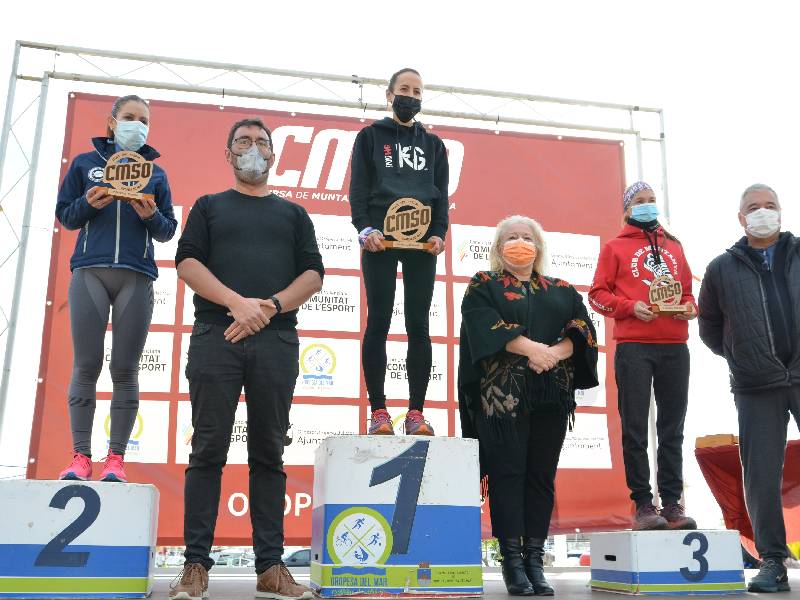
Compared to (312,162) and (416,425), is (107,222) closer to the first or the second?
(416,425)

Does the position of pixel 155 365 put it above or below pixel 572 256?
below

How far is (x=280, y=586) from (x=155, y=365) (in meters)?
2.78

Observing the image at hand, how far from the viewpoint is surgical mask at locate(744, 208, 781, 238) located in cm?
308

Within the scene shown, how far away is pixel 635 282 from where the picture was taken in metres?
3.18

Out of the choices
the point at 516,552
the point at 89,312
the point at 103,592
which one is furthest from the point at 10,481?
the point at 516,552

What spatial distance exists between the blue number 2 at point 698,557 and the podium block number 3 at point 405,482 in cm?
109

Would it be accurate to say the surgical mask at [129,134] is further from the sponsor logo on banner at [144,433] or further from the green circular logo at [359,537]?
the sponsor logo on banner at [144,433]

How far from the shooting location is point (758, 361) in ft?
9.63

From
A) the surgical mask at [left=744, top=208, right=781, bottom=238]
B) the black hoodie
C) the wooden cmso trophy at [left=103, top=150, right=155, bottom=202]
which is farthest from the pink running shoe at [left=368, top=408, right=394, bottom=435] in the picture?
the surgical mask at [left=744, top=208, right=781, bottom=238]

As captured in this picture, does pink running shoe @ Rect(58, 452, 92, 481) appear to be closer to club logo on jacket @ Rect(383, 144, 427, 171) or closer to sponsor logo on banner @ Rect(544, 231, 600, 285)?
club logo on jacket @ Rect(383, 144, 427, 171)

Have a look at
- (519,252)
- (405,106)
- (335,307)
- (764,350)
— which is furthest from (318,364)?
(764,350)

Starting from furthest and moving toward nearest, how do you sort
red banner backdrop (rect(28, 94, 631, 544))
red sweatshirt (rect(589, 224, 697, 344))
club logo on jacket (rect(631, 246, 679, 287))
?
red banner backdrop (rect(28, 94, 631, 544)) < club logo on jacket (rect(631, 246, 679, 287)) < red sweatshirt (rect(589, 224, 697, 344))

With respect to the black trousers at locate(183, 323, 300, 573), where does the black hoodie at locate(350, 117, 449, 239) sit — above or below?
above

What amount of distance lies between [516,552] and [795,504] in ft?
9.24
